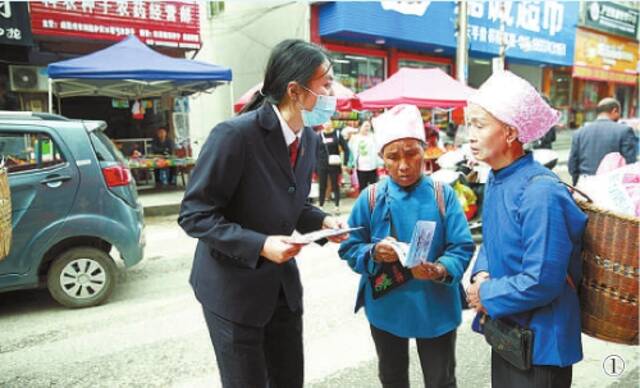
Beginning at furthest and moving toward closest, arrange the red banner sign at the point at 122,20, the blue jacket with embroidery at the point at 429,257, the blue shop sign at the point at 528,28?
1. the blue shop sign at the point at 528,28
2. the red banner sign at the point at 122,20
3. the blue jacket with embroidery at the point at 429,257

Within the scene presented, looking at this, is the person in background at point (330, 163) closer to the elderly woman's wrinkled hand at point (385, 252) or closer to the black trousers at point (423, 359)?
the black trousers at point (423, 359)

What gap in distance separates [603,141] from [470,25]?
1120cm

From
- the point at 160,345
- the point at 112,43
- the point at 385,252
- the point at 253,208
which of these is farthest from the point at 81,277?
the point at 112,43

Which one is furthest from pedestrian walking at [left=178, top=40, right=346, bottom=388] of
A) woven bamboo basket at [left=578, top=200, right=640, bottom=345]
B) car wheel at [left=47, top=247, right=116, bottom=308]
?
car wheel at [left=47, top=247, right=116, bottom=308]

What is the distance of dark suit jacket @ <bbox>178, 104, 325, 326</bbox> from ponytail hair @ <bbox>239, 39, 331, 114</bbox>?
90 millimetres

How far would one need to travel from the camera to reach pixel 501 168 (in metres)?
1.68

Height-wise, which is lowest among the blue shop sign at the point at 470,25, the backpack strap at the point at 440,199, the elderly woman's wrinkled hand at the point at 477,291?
the elderly woman's wrinkled hand at the point at 477,291

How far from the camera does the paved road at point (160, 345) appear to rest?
3.07 m

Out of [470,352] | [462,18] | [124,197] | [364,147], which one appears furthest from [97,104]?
[470,352]

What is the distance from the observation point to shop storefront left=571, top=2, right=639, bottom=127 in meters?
20.4

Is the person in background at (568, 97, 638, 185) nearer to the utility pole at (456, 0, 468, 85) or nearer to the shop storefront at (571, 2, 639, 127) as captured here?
the utility pole at (456, 0, 468, 85)

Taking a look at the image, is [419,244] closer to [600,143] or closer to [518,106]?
[518,106]

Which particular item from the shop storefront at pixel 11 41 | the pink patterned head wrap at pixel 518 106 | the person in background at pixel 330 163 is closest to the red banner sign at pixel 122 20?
the shop storefront at pixel 11 41

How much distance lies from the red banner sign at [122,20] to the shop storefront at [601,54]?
16285mm
